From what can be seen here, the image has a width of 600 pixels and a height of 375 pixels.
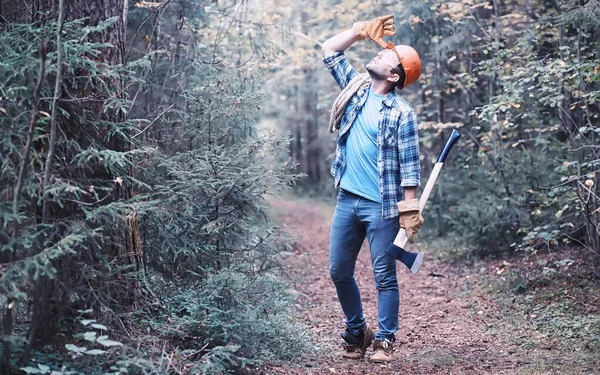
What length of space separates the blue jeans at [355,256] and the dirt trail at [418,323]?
391mm

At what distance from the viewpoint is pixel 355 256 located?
5.05 m

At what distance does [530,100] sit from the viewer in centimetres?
968

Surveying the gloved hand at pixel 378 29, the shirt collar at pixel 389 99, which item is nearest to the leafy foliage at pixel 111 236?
the shirt collar at pixel 389 99

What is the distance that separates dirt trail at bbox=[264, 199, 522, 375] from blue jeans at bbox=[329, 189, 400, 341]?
1.28 ft

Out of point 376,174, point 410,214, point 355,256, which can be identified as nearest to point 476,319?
point 355,256

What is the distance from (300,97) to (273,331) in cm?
2374

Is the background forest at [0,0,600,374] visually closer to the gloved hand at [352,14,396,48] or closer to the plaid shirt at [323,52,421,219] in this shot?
the plaid shirt at [323,52,421,219]

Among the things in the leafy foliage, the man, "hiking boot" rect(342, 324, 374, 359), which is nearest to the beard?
the man

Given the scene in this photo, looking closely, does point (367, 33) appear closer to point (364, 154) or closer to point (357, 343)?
point (364, 154)

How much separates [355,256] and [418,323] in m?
2.56

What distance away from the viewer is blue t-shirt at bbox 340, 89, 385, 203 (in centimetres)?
491

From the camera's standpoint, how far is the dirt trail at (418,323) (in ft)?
16.1

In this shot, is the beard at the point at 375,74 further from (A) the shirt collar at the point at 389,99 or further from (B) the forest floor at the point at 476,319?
(B) the forest floor at the point at 476,319

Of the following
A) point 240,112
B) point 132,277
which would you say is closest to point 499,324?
point 240,112
